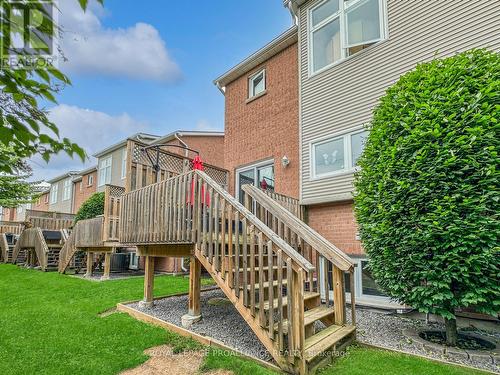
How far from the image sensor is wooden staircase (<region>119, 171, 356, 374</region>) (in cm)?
346

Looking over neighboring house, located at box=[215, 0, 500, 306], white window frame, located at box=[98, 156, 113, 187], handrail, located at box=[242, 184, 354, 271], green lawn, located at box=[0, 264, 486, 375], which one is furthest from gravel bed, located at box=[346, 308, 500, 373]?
white window frame, located at box=[98, 156, 113, 187]

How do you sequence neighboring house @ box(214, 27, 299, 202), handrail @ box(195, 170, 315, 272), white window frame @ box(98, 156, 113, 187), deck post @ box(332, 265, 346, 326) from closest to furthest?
1. handrail @ box(195, 170, 315, 272)
2. deck post @ box(332, 265, 346, 326)
3. neighboring house @ box(214, 27, 299, 202)
4. white window frame @ box(98, 156, 113, 187)

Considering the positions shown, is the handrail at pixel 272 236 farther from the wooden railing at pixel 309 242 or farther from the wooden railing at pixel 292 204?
the wooden railing at pixel 292 204

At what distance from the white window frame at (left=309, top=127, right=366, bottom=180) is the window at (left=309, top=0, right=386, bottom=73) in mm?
1988

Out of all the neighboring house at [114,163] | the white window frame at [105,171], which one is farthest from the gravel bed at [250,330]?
the white window frame at [105,171]

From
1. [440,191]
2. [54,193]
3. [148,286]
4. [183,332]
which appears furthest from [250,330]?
[54,193]

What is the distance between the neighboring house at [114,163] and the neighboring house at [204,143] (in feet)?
10.6

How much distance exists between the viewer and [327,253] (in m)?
4.65

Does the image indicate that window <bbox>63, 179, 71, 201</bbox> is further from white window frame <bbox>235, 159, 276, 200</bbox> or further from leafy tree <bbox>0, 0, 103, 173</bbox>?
leafy tree <bbox>0, 0, 103, 173</bbox>

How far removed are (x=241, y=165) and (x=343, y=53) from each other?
4549 mm

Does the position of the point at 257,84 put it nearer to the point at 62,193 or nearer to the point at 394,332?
the point at 394,332

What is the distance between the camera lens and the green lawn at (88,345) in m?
3.50

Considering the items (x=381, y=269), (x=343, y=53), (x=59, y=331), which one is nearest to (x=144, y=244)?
(x=59, y=331)

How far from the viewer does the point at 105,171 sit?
789 inches
